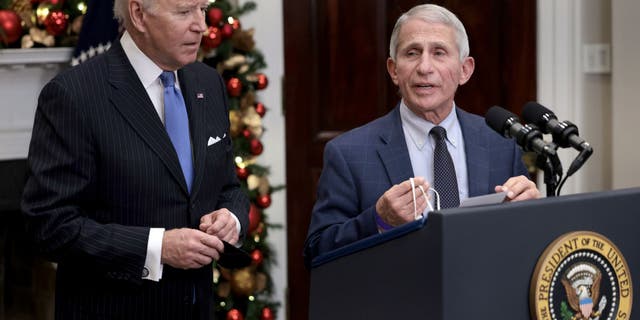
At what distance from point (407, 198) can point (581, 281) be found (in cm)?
35

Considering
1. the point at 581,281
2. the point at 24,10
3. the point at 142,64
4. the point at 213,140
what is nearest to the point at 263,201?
the point at 24,10

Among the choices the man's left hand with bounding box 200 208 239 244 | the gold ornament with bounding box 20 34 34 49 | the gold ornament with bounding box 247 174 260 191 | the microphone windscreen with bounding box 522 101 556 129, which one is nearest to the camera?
the microphone windscreen with bounding box 522 101 556 129

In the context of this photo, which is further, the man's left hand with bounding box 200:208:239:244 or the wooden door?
the wooden door

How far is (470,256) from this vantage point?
1647 mm

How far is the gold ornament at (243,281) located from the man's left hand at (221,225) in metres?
1.73

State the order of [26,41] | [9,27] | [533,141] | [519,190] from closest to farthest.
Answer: [533,141], [519,190], [9,27], [26,41]

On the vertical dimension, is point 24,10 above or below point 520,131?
above

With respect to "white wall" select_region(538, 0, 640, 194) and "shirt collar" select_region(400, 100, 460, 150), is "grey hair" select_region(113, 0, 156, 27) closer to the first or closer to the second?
"shirt collar" select_region(400, 100, 460, 150)

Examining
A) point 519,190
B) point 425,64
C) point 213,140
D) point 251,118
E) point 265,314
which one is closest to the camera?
point 519,190

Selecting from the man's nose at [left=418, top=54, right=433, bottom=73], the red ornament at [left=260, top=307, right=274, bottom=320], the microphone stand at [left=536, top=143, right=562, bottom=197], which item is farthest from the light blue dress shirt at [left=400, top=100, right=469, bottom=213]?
the red ornament at [left=260, top=307, right=274, bottom=320]

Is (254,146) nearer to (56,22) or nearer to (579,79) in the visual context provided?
(56,22)

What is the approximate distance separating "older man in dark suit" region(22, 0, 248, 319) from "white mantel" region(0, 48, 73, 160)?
1.65 m

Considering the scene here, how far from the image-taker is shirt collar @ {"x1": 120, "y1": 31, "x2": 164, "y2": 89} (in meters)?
2.36

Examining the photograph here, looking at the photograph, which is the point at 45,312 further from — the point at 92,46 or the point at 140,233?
the point at 140,233
